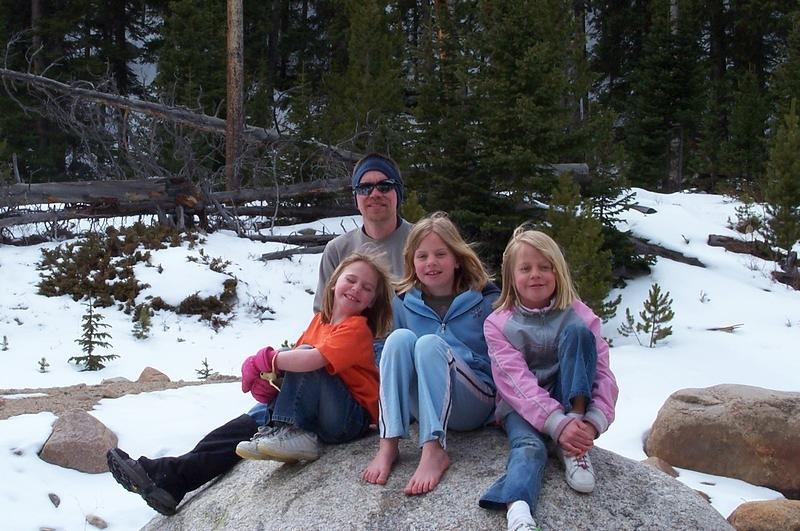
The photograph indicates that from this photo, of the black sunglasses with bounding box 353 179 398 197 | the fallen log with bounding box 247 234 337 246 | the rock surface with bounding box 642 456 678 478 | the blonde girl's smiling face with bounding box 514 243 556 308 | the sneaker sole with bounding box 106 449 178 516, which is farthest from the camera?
the fallen log with bounding box 247 234 337 246

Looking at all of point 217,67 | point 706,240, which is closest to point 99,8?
point 217,67

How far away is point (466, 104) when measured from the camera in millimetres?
12055

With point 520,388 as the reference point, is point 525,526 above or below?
below

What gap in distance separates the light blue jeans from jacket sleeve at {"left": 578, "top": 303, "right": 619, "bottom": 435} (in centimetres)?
56

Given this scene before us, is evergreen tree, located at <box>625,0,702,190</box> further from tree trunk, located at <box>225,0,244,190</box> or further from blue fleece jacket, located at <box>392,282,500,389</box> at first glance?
blue fleece jacket, located at <box>392,282,500,389</box>

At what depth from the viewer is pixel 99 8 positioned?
886 inches

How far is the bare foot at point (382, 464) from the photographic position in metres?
3.25

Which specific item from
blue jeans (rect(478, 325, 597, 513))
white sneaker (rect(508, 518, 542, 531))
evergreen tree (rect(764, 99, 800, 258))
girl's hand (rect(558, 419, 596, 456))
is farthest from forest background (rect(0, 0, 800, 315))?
white sneaker (rect(508, 518, 542, 531))

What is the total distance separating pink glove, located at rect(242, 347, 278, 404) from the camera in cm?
340

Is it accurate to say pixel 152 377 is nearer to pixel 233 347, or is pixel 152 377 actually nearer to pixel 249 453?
pixel 233 347

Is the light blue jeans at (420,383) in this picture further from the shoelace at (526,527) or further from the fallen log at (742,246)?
the fallen log at (742,246)

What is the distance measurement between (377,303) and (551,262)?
0.91 m

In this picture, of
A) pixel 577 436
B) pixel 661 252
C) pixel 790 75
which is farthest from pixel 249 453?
pixel 790 75

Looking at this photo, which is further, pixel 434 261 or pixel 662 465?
pixel 662 465
